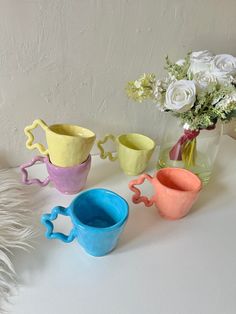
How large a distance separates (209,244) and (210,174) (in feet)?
0.68

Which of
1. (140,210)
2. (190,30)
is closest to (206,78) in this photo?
(190,30)

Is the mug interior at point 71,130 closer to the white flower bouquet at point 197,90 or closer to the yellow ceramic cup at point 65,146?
the yellow ceramic cup at point 65,146

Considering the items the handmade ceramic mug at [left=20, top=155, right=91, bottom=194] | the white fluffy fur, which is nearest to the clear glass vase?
the handmade ceramic mug at [left=20, top=155, right=91, bottom=194]

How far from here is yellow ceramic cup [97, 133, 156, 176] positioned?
66 centimetres

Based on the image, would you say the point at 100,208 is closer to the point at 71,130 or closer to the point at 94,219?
the point at 94,219

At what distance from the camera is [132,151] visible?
0.66 metres

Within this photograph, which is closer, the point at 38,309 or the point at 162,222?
the point at 38,309

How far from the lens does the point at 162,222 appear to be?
0.57 m

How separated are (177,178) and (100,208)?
6.6 inches

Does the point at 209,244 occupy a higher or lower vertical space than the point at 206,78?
lower

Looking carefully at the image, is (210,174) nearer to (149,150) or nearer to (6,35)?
(149,150)

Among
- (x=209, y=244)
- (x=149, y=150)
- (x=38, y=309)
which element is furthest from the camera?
(x=149, y=150)

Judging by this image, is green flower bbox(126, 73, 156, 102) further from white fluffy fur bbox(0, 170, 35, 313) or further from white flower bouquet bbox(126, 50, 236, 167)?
white fluffy fur bbox(0, 170, 35, 313)

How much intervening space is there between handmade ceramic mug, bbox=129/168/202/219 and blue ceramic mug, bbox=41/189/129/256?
3.0 inches
